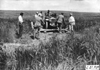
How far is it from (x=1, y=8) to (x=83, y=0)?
138 cm

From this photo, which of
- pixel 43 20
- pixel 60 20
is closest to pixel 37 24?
pixel 43 20

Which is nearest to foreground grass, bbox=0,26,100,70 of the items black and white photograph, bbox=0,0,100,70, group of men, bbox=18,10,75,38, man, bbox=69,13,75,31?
black and white photograph, bbox=0,0,100,70

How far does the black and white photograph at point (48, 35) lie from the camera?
9.43 ft

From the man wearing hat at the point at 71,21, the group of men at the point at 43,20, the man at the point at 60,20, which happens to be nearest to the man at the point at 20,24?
the group of men at the point at 43,20

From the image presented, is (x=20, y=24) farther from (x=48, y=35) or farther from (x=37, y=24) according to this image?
(x=48, y=35)

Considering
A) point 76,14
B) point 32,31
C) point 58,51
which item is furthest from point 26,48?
point 76,14

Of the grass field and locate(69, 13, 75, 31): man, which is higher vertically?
locate(69, 13, 75, 31): man

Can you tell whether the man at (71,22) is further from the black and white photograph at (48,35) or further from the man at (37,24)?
the man at (37,24)

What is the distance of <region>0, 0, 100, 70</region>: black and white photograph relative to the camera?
2875 mm

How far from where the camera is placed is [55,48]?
9.63 ft

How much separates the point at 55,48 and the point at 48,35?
249 millimetres

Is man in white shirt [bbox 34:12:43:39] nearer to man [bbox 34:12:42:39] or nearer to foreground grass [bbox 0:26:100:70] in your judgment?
man [bbox 34:12:42:39]

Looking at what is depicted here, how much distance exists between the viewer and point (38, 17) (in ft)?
9.60

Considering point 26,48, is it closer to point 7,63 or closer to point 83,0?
point 7,63
